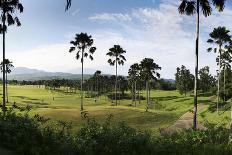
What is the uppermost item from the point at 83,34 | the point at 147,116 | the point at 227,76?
the point at 83,34

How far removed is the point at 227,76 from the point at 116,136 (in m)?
105

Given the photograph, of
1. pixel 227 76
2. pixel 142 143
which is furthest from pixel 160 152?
pixel 227 76

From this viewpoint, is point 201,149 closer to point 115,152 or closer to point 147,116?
point 115,152

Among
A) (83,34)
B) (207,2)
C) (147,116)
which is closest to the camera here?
(207,2)

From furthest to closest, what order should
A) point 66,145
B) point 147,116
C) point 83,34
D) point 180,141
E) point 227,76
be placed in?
point 227,76, point 83,34, point 147,116, point 180,141, point 66,145

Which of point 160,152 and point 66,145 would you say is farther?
point 160,152

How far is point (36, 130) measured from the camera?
13875mm

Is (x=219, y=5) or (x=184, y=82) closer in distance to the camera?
(x=219, y=5)

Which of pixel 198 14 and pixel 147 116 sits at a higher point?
pixel 198 14

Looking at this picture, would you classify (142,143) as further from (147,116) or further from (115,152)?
(147,116)

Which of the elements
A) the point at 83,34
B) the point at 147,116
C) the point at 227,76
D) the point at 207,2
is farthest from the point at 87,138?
the point at 227,76

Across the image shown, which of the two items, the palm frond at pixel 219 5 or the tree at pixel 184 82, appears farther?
the tree at pixel 184 82

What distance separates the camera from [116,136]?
14.7 m

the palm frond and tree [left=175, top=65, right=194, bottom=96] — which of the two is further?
tree [left=175, top=65, right=194, bottom=96]
